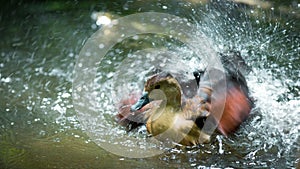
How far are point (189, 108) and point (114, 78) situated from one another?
93 cm

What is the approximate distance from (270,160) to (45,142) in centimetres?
114

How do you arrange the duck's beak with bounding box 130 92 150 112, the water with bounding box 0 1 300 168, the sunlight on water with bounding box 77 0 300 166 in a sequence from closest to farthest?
the water with bounding box 0 1 300 168
the sunlight on water with bounding box 77 0 300 166
the duck's beak with bounding box 130 92 150 112

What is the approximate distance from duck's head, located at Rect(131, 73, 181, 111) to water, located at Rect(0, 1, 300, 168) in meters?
0.21

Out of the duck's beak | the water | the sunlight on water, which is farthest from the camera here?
the duck's beak

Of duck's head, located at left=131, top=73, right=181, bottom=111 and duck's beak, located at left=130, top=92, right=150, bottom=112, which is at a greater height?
duck's head, located at left=131, top=73, right=181, bottom=111

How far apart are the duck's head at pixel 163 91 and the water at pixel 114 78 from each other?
0.70ft

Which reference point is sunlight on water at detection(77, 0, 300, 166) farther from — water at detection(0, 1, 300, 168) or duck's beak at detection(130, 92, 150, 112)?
duck's beak at detection(130, 92, 150, 112)

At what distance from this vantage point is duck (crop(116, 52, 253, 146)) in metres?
2.95

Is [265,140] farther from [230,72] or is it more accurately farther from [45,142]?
[45,142]

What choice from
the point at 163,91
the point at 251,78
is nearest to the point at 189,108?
the point at 163,91

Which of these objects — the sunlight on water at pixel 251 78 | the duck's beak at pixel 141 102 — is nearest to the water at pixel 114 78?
the sunlight on water at pixel 251 78

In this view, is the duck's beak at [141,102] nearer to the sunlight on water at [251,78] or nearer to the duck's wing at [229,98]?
the sunlight on water at [251,78]

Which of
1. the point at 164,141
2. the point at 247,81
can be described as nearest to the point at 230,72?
the point at 247,81


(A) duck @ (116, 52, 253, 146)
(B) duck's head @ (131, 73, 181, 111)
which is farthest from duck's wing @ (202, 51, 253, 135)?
(B) duck's head @ (131, 73, 181, 111)
